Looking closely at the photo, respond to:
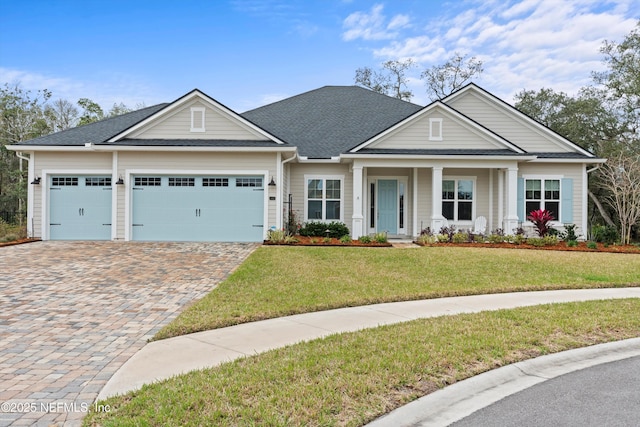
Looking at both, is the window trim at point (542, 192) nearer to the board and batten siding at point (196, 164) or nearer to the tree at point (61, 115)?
the board and batten siding at point (196, 164)

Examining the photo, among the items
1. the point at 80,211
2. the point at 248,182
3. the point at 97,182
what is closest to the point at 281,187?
the point at 248,182

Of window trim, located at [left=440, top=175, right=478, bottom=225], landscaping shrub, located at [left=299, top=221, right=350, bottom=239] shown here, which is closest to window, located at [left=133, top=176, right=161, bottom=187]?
landscaping shrub, located at [left=299, top=221, right=350, bottom=239]

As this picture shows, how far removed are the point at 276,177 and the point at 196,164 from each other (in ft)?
9.86

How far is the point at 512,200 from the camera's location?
1602cm

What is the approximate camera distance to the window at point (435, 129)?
16250 millimetres

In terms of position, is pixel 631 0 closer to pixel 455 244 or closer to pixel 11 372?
pixel 455 244

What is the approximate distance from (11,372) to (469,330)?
16.4 ft

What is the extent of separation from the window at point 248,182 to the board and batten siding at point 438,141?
4595 mm

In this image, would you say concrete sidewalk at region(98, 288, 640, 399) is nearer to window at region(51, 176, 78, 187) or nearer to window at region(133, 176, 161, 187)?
window at region(133, 176, 161, 187)

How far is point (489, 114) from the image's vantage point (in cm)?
1800

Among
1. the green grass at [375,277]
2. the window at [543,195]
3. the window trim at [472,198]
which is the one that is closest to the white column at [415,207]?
the window trim at [472,198]

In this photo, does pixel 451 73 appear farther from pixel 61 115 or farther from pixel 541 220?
pixel 61 115

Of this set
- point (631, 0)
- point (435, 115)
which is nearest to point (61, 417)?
point (435, 115)

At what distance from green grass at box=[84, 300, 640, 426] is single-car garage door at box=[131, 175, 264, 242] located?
418 inches
